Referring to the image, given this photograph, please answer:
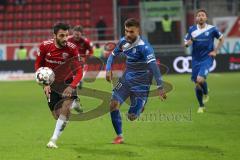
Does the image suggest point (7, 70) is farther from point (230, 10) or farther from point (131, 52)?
point (131, 52)

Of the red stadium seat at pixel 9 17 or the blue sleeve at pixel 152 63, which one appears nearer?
the blue sleeve at pixel 152 63

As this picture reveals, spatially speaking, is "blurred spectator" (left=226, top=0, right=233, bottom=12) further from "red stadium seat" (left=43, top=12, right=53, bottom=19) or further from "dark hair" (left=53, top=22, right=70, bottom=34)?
"dark hair" (left=53, top=22, right=70, bottom=34)

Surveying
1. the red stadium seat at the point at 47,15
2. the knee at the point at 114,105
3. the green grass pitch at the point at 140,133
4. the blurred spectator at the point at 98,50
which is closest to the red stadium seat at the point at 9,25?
the red stadium seat at the point at 47,15

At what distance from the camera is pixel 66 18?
109ft

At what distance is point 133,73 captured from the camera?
10.2 metres

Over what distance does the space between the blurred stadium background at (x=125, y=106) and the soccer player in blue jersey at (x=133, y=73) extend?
57 centimetres

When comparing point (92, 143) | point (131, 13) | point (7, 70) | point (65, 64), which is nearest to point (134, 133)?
point (92, 143)

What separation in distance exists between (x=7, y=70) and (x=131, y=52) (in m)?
17.5

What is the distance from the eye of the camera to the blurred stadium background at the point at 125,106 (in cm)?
934

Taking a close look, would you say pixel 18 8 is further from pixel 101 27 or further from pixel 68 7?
pixel 101 27

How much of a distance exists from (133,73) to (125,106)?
572 centimetres

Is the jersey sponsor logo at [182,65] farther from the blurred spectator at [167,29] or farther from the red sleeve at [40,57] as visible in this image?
the red sleeve at [40,57]

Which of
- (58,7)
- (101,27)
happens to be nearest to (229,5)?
(101,27)

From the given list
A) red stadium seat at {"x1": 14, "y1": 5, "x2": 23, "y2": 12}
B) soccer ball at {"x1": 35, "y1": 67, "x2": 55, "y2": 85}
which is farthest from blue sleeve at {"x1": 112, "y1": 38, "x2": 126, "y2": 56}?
red stadium seat at {"x1": 14, "y1": 5, "x2": 23, "y2": 12}
